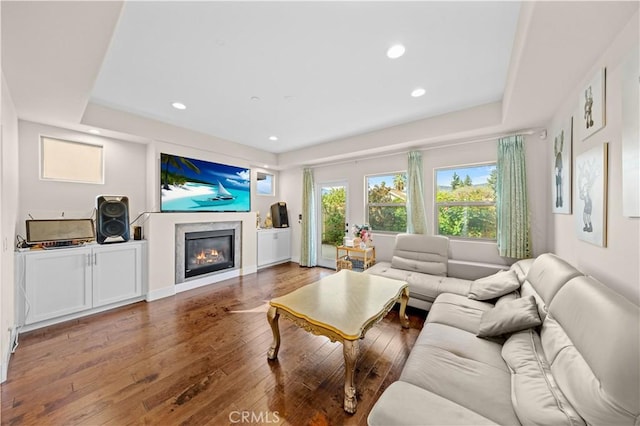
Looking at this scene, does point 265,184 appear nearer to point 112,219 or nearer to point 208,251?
point 208,251

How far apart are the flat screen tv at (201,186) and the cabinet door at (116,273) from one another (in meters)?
0.77

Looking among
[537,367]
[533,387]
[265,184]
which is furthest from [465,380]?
[265,184]

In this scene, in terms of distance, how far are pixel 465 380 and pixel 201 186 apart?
4.10 meters

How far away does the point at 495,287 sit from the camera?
2207mm

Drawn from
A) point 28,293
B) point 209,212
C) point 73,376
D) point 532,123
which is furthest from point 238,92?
point 532,123

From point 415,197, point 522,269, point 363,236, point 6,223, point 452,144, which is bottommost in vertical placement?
point 522,269

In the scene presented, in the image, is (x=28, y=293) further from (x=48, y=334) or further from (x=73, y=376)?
(x=73, y=376)

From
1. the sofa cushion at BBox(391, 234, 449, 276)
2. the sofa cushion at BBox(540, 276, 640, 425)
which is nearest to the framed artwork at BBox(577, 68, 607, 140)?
the sofa cushion at BBox(540, 276, 640, 425)

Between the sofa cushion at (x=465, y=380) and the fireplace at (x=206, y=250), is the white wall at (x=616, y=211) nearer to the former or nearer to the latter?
the sofa cushion at (x=465, y=380)

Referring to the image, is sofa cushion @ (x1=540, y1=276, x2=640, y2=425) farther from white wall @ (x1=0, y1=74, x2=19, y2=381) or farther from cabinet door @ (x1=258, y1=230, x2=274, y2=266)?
cabinet door @ (x1=258, y1=230, x2=274, y2=266)

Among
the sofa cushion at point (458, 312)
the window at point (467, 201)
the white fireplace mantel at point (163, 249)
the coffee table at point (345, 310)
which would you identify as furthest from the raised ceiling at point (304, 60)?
the sofa cushion at point (458, 312)

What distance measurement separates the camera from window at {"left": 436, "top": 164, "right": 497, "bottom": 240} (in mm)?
3303

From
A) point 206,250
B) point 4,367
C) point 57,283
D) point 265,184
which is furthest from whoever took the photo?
point 265,184

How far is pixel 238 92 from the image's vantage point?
2555mm
